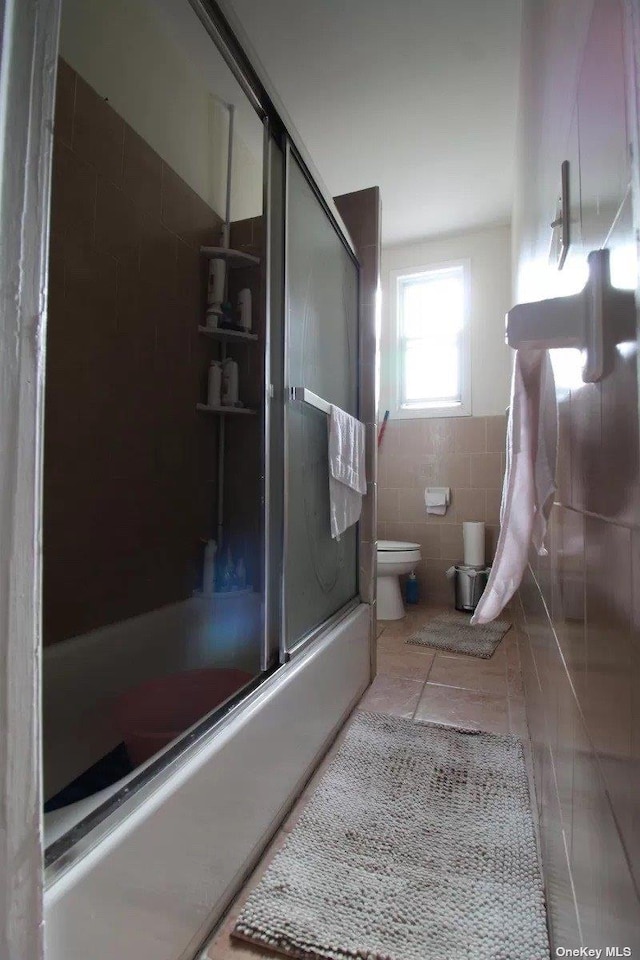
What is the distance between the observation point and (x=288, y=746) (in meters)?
1.15

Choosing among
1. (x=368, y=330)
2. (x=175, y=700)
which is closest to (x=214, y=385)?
(x=368, y=330)

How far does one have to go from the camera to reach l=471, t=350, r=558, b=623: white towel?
672 mm

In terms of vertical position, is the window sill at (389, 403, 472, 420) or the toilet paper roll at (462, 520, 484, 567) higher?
the window sill at (389, 403, 472, 420)

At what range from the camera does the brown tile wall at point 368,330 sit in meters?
Result: 2.01

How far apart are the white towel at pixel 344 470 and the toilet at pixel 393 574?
3.36 ft

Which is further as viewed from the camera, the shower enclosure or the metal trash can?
the metal trash can

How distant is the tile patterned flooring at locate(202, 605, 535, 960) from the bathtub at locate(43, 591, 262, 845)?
52 cm

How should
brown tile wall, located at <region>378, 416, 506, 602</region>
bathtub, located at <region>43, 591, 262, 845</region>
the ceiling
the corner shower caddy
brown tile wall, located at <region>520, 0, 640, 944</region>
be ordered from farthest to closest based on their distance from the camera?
1. brown tile wall, located at <region>378, 416, 506, 602</region>
2. the corner shower caddy
3. the ceiling
4. bathtub, located at <region>43, 591, 262, 845</region>
5. brown tile wall, located at <region>520, 0, 640, 944</region>

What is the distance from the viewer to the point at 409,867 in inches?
38.9

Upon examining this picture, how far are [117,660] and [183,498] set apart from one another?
73cm

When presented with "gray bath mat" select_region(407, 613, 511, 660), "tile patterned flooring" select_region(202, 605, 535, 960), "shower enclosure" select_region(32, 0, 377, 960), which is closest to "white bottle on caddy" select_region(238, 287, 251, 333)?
"shower enclosure" select_region(32, 0, 377, 960)

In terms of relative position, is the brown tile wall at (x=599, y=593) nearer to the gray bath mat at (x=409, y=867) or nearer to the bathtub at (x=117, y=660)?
the gray bath mat at (x=409, y=867)

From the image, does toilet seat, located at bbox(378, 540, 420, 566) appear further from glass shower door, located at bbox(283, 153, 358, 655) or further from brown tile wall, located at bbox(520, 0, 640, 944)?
brown tile wall, located at bbox(520, 0, 640, 944)

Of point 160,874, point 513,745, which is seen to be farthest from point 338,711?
point 160,874
